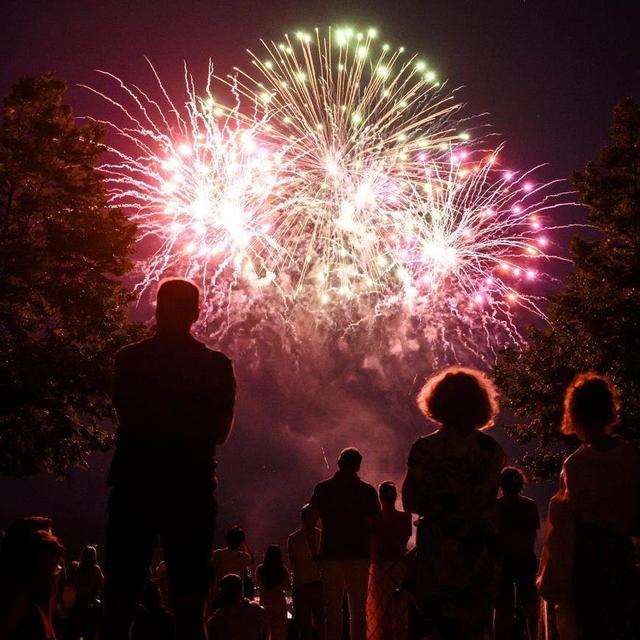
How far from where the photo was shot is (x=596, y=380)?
14.9ft

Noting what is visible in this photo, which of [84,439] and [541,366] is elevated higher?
[541,366]

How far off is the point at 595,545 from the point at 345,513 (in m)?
3.39

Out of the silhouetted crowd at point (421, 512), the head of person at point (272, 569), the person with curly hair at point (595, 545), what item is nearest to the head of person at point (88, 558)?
the head of person at point (272, 569)

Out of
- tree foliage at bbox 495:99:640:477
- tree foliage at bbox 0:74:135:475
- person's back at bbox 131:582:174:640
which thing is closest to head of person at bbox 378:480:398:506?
person's back at bbox 131:582:174:640

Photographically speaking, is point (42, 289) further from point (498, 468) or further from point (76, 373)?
point (498, 468)

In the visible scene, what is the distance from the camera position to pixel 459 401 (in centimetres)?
456

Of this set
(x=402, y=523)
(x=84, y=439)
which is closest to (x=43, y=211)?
(x=84, y=439)

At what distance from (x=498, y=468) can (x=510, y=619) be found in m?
3.67

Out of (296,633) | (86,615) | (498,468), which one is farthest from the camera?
(296,633)

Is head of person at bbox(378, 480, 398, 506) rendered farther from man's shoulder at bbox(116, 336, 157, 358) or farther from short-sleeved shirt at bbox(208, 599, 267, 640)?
Result: man's shoulder at bbox(116, 336, 157, 358)

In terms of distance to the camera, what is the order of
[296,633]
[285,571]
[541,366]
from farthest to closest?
Answer: [541,366], [296,633], [285,571]

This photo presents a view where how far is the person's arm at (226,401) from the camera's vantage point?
381cm

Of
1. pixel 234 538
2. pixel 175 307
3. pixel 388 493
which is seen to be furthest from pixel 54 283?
pixel 175 307

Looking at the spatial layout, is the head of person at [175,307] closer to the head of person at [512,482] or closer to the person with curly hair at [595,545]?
the person with curly hair at [595,545]
